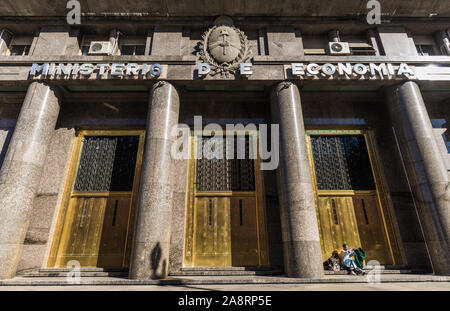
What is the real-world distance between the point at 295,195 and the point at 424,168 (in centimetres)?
548

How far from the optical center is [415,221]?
1041 cm

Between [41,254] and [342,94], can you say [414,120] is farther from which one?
[41,254]

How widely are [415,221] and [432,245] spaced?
1.58m

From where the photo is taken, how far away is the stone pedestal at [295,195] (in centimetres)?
843

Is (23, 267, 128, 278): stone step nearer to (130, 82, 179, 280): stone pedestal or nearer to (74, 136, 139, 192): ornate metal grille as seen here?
(130, 82, 179, 280): stone pedestal

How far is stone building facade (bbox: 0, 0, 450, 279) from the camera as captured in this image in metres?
9.40

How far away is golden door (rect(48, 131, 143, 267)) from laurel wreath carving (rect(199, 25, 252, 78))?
4863 millimetres

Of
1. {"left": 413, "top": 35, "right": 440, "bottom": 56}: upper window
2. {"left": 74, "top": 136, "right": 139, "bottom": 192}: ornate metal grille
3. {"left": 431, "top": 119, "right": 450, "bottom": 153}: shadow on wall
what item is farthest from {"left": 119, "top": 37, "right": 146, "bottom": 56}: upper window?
{"left": 431, "top": 119, "right": 450, "bottom": 153}: shadow on wall

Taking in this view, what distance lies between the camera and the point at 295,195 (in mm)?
9102

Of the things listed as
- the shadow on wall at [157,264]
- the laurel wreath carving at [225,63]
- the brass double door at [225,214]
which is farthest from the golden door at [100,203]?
the laurel wreath carving at [225,63]

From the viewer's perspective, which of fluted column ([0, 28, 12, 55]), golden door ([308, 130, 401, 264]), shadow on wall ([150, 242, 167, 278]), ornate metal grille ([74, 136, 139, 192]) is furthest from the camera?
fluted column ([0, 28, 12, 55])

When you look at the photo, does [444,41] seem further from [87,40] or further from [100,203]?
[100,203]

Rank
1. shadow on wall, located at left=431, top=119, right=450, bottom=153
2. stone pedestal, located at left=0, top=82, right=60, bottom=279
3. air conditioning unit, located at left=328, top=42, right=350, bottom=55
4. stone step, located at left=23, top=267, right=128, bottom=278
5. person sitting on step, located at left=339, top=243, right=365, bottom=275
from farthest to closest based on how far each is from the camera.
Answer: shadow on wall, located at left=431, top=119, right=450, bottom=153, air conditioning unit, located at left=328, top=42, right=350, bottom=55, stone step, located at left=23, top=267, right=128, bottom=278, person sitting on step, located at left=339, top=243, right=365, bottom=275, stone pedestal, located at left=0, top=82, right=60, bottom=279
